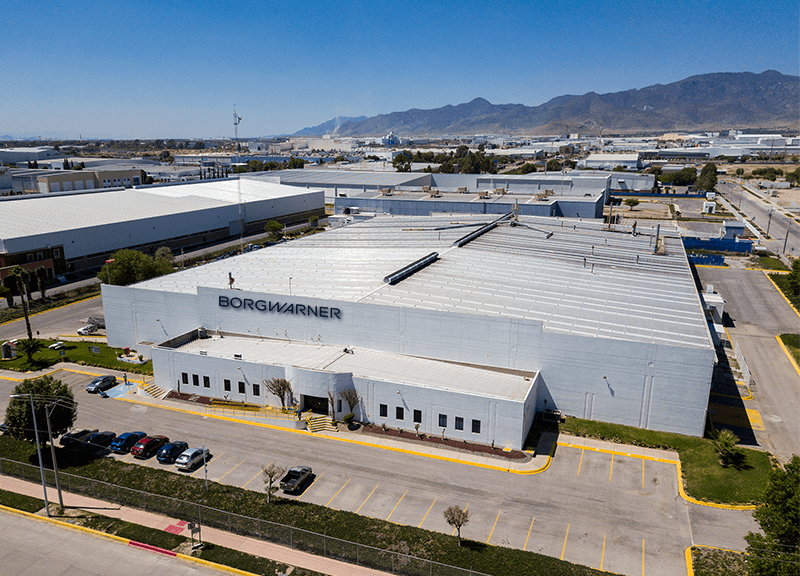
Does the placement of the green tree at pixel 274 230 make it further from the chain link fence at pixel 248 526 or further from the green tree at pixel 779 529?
the green tree at pixel 779 529

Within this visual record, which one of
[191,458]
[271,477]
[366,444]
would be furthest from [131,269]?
[271,477]

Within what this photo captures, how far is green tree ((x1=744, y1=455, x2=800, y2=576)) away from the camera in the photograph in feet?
73.5

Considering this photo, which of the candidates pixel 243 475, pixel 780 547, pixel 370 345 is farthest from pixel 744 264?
pixel 243 475

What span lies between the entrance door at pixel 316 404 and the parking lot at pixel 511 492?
9.92 ft

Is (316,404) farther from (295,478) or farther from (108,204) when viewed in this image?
(108,204)

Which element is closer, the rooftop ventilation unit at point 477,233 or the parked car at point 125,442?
the parked car at point 125,442

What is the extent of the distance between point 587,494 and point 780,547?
36.2 feet

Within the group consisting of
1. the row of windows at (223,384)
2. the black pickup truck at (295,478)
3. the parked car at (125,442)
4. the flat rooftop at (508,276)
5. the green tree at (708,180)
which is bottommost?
the parked car at (125,442)

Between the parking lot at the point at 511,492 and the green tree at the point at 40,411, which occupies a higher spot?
the green tree at the point at 40,411

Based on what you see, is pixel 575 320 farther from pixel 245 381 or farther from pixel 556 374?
pixel 245 381

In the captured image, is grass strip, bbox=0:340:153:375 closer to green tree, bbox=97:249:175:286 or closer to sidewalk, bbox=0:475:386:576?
green tree, bbox=97:249:175:286

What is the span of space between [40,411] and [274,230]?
82.0 metres

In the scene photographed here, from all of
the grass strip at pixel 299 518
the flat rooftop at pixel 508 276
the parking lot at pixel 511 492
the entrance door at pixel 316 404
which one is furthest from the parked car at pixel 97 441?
the flat rooftop at pixel 508 276

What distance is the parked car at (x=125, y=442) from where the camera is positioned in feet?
123
